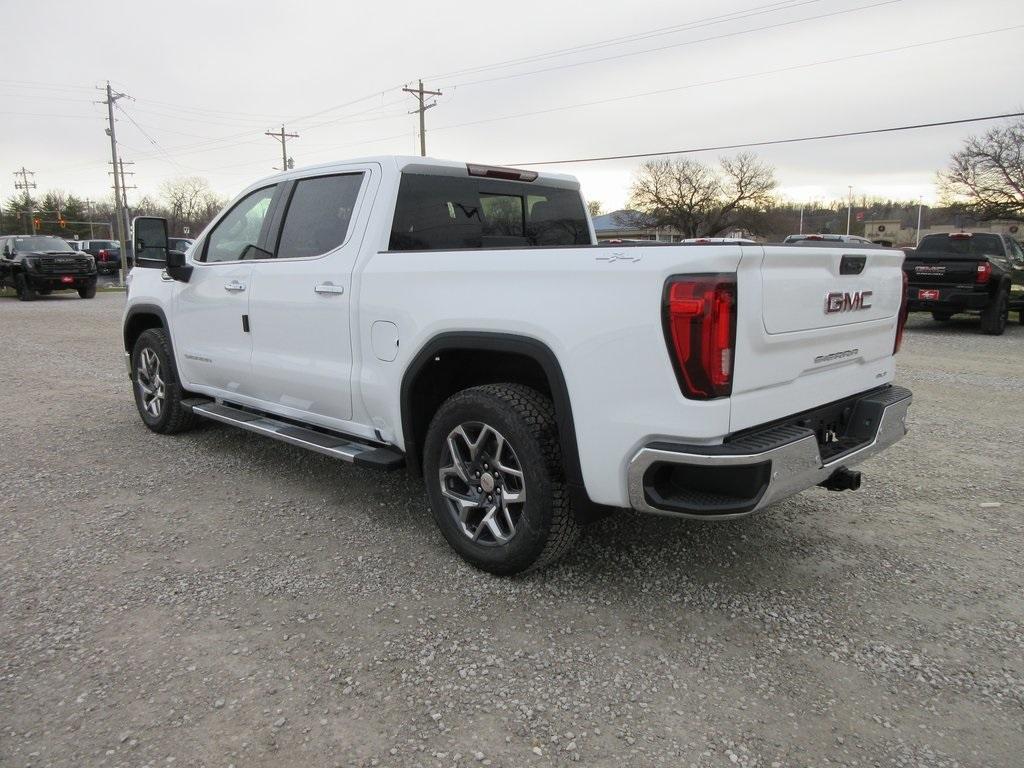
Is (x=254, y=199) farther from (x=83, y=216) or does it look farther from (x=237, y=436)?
(x=83, y=216)

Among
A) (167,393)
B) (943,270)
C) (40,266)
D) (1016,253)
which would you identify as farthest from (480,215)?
(40,266)

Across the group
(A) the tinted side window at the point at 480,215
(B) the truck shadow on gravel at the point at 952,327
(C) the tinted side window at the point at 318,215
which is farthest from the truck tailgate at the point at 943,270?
(C) the tinted side window at the point at 318,215

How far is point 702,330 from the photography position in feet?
8.36

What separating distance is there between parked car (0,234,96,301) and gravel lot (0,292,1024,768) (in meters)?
19.8

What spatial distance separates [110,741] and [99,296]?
1009 inches

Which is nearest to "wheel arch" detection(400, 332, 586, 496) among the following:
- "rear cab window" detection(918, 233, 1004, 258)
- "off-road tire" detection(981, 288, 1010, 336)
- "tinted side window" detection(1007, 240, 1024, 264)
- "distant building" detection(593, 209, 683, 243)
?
"off-road tire" detection(981, 288, 1010, 336)

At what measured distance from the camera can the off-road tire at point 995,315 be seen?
12.4 m

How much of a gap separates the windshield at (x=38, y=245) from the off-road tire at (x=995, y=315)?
23.5m

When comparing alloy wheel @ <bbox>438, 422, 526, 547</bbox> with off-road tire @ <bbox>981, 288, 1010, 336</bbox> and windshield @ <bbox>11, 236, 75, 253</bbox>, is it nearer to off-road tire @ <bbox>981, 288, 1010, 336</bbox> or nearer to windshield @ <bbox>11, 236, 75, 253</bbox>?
off-road tire @ <bbox>981, 288, 1010, 336</bbox>

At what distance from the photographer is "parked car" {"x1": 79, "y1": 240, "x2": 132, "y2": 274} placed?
1377 inches

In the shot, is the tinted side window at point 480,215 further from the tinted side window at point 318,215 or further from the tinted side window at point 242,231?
the tinted side window at point 242,231

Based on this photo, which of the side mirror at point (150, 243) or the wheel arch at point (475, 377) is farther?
the side mirror at point (150, 243)

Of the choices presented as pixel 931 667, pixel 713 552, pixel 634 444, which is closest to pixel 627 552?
pixel 713 552

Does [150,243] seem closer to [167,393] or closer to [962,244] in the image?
[167,393]
